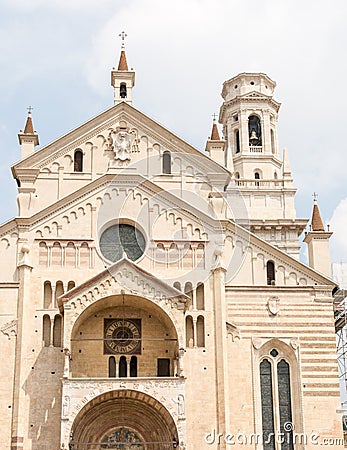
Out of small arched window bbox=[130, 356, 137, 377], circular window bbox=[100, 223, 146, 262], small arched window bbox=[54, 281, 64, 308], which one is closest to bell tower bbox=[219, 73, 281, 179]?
circular window bbox=[100, 223, 146, 262]

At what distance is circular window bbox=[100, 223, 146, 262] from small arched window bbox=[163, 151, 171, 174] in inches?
126

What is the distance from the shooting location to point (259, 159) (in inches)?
1751

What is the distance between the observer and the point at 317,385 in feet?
99.6

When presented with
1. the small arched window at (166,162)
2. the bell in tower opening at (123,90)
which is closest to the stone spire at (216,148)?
the small arched window at (166,162)

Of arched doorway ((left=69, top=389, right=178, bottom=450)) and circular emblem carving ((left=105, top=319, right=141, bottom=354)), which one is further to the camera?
A: circular emblem carving ((left=105, top=319, right=141, bottom=354))

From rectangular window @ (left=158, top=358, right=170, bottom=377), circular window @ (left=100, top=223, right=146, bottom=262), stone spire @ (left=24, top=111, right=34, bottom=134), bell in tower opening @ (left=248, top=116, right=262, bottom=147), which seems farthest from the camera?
bell in tower opening @ (left=248, top=116, right=262, bottom=147)

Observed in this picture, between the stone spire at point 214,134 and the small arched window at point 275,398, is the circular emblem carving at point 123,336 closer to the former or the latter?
the small arched window at point 275,398

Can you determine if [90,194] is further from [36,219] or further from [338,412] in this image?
[338,412]

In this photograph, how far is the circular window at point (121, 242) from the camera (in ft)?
104

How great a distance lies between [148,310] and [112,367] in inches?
99.3

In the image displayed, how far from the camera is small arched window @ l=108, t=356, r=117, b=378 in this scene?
3014cm

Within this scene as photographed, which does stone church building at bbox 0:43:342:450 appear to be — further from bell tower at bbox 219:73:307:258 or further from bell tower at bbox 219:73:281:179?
bell tower at bbox 219:73:281:179

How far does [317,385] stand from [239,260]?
18.6ft

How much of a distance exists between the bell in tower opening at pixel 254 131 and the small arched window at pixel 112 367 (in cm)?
1878
